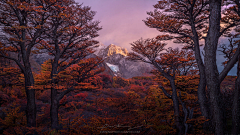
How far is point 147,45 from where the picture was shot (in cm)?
872

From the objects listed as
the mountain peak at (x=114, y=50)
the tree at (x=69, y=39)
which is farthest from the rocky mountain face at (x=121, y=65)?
the tree at (x=69, y=39)

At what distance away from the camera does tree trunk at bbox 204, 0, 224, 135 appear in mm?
4398

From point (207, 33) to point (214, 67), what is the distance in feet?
5.00

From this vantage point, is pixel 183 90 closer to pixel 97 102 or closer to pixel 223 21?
pixel 223 21

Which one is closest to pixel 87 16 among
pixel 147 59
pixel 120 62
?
pixel 147 59

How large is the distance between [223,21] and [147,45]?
4603mm

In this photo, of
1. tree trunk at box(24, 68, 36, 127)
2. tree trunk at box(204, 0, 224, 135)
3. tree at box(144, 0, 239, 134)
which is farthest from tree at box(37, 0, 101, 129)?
tree trunk at box(204, 0, 224, 135)

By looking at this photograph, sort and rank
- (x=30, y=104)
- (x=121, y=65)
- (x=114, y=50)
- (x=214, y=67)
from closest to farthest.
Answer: (x=214, y=67) < (x=30, y=104) < (x=121, y=65) < (x=114, y=50)

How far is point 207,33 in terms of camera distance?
195 inches

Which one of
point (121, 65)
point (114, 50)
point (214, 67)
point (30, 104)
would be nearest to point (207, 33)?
point (214, 67)

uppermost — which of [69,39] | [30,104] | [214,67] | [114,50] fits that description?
[114,50]

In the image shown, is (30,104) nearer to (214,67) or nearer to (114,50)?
(214,67)

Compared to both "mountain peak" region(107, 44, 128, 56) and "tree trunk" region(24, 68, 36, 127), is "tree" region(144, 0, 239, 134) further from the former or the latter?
"mountain peak" region(107, 44, 128, 56)

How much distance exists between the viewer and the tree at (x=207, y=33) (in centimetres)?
448
